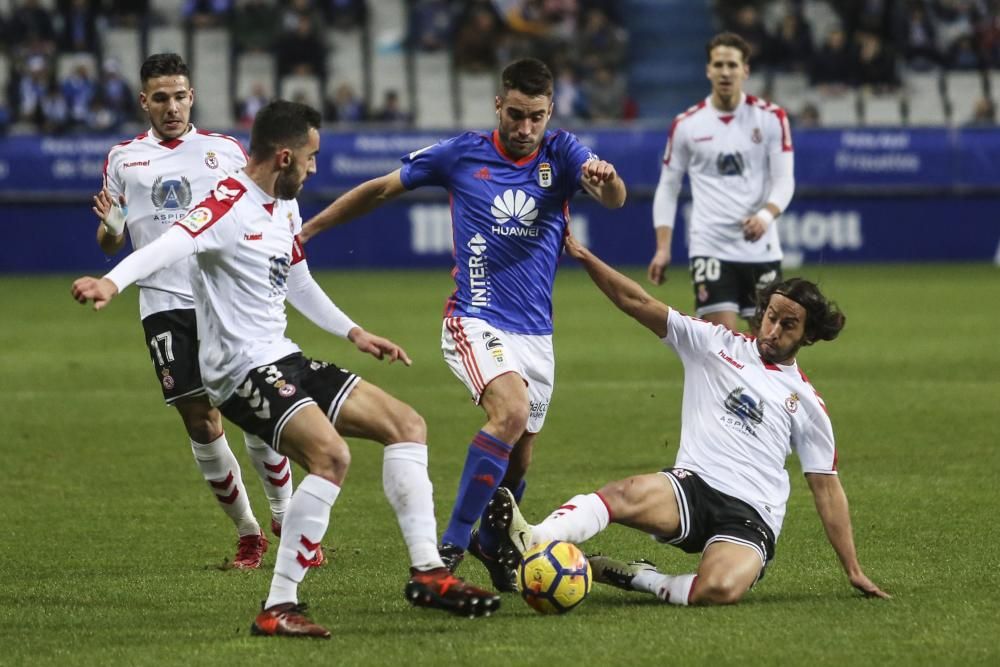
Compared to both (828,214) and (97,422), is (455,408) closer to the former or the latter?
(97,422)

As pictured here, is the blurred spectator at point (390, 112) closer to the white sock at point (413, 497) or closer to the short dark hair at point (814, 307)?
the short dark hair at point (814, 307)

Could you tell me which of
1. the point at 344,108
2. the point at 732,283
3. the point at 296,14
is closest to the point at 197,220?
the point at 732,283

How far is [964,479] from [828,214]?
16.1 metres

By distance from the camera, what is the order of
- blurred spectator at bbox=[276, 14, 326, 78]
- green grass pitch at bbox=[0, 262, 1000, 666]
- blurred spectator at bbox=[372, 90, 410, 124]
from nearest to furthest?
green grass pitch at bbox=[0, 262, 1000, 666] → blurred spectator at bbox=[372, 90, 410, 124] → blurred spectator at bbox=[276, 14, 326, 78]

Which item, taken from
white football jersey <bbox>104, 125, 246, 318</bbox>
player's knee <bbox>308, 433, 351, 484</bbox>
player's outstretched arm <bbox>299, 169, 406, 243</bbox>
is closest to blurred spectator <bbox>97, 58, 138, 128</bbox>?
white football jersey <bbox>104, 125, 246, 318</bbox>

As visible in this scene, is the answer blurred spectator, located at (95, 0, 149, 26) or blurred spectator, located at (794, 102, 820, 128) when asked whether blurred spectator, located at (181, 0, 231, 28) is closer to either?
blurred spectator, located at (95, 0, 149, 26)

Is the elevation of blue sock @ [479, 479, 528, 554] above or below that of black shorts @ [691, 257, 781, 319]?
below

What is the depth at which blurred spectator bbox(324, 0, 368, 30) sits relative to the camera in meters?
30.2

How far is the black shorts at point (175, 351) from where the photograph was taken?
25.3 ft

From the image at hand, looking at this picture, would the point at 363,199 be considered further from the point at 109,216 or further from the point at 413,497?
the point at 413,497

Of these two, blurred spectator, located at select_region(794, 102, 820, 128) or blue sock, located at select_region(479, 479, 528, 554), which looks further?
blurred spectator, located at select_region(794, 102, 820, 128)

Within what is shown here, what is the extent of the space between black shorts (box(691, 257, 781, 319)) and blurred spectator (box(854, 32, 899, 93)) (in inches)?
750

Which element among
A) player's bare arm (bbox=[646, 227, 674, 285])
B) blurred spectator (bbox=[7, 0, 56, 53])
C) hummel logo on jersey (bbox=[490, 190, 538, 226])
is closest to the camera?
hummel logo on jersey (bbox=[490, 190, 538, 226])

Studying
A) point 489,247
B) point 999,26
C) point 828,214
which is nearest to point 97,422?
point 489,247
